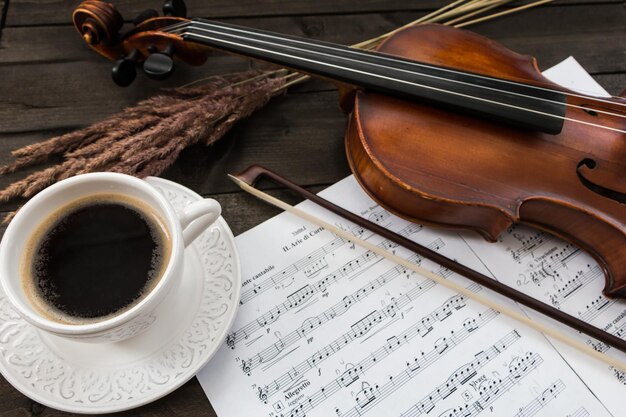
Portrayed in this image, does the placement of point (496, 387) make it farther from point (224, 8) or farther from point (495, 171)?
point (224, 8)

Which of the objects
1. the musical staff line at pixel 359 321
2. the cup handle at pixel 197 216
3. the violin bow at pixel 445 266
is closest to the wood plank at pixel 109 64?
the violin bow at pixel 445 266

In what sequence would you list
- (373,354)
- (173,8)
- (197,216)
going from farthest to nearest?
(173,8), (373,354), (197,216)

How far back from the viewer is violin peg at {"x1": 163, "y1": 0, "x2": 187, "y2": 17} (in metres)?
0.81

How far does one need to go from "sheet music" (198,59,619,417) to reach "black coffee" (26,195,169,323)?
165mm

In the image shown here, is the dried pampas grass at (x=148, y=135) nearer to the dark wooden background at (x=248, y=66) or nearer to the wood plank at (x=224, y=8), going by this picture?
the dark wooden background at (x=248, y=66)

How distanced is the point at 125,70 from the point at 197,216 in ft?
1.13

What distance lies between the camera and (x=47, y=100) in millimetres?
856

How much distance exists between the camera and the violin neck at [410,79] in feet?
2.40

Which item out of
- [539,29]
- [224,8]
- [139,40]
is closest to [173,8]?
[139,40]

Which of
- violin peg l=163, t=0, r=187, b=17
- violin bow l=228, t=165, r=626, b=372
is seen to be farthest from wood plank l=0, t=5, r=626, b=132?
violin bow l=228, t=165, r=626, b=372

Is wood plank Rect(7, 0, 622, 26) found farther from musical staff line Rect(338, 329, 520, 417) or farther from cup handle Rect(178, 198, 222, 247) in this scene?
musical staff line Rect(338, 329, 520, 417)

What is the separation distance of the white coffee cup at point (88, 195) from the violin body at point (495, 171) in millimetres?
271

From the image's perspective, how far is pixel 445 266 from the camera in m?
0.75

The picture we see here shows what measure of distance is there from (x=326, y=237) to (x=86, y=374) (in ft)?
1.25
